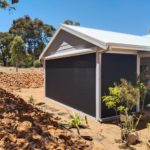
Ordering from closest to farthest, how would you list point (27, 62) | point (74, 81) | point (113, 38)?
Result: point (113, 38), point (74, 81), point (27, 62)

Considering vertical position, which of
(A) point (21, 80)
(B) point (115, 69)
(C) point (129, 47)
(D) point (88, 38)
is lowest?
→ (A) point (21, 80)

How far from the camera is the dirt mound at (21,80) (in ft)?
63.8

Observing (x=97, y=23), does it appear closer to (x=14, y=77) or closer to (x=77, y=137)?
(x=14, y=77)

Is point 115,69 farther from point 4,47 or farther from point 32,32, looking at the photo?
point 32,32

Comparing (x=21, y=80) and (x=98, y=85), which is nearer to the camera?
(x=98, y=85)

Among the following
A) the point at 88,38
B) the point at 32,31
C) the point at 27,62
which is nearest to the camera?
the point at 88,38

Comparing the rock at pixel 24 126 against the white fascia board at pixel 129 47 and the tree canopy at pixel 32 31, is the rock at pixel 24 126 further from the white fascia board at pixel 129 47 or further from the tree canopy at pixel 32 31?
the tree canopy at pixel 32 31

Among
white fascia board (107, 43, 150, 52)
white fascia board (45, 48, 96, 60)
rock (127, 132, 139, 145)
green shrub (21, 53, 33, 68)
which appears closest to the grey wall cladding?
white fascia board (45, 48, 96, 60)

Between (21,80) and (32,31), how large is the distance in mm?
27117

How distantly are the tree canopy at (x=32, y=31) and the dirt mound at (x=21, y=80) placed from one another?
23.9 meters

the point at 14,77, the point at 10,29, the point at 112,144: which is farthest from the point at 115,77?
the point at 10,29

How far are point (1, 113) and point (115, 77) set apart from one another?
4.33 meters

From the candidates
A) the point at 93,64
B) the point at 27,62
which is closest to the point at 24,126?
the point at 93,64

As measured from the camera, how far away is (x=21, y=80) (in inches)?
811
